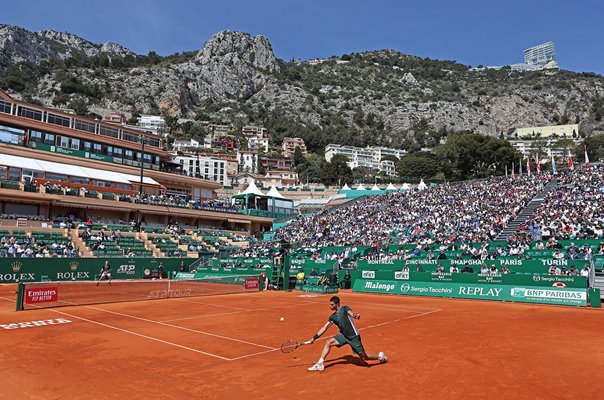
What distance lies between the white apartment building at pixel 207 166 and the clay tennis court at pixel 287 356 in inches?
4958

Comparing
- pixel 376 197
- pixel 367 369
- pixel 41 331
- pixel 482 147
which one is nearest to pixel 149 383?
pixel 367 369

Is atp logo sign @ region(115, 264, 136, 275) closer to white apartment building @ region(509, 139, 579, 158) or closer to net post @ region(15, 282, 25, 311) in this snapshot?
net post @ region(15, 282, 25, 311)

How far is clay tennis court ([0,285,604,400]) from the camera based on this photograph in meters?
8.30

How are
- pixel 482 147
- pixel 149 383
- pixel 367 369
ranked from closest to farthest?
pixel 149 383
pixel 367 369
pixel 482 147

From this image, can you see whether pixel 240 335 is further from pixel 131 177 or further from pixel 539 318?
pixel 131 177

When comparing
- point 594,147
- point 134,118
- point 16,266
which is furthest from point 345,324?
point 134,118

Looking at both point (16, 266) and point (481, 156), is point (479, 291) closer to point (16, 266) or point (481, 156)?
point (16, 266)

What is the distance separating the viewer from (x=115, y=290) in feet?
93.8

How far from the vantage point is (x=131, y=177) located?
5897 centimetres

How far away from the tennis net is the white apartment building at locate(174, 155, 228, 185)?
11199 centimetres

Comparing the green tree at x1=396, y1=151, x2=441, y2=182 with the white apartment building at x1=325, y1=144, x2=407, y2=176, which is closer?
the green tree at x1=396, y1=151, x2=441, y2=182

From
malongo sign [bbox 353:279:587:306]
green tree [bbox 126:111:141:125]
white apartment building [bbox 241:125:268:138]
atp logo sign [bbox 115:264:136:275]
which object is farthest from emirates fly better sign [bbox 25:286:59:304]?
white apartment building [bbox 241:125:268:138]

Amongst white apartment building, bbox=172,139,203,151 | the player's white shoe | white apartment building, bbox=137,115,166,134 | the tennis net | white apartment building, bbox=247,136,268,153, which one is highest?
white apartment building, bbox=137,115,166,134

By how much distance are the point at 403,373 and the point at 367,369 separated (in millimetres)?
790
